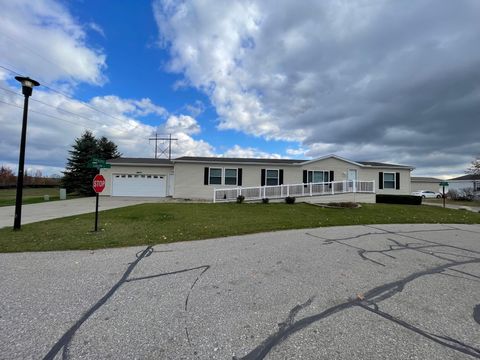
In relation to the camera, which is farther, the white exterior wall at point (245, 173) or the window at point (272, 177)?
the window at point (272, 177)

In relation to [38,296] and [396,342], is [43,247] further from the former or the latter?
[396,342]

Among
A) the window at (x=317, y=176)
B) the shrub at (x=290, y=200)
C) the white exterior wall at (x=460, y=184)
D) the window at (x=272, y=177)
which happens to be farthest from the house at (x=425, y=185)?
the shrub at (x=290, y=200)

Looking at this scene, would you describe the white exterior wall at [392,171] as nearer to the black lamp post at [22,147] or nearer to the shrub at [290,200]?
the shrub at [290,200]

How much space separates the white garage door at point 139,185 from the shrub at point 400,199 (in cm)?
1759

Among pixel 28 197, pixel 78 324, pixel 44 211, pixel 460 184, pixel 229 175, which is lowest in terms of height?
pixel 78 324

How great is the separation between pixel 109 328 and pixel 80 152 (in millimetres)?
31066

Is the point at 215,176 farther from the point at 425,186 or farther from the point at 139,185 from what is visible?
the point at 425,186

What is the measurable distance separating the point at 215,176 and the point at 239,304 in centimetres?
1779

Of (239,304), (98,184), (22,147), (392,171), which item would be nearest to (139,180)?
(22,147)

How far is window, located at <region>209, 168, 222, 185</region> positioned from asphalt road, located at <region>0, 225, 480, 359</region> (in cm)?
1498

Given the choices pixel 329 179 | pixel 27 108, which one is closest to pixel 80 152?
pixel 27 108

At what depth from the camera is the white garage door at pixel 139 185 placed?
22.2 meters

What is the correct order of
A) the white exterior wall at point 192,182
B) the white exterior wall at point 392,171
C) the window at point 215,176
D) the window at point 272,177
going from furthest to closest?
1. the white exterior wall at point 392,171
2. the window at point 272,177
3. the window at point 215,176
4. the white exterior wall at point 192,182

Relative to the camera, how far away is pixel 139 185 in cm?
2239
